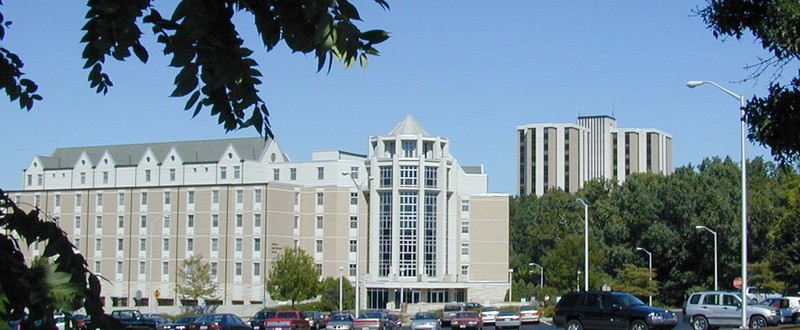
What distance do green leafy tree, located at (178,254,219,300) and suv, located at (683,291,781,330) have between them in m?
58.1

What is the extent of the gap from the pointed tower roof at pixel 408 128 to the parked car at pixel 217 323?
5766 cm

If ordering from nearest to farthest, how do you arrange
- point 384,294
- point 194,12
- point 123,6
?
point 194,12 < point 123,6 < point 384,294

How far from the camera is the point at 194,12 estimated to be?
16.2ft

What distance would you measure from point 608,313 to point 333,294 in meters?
61.4

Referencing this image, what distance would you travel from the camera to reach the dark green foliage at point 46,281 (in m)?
5.98

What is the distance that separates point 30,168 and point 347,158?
33121 millimetres

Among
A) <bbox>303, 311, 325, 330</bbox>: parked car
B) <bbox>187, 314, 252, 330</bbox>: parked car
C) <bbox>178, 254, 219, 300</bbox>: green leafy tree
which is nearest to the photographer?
<bbox>187, 314, 252, 330</bbox>: parked car

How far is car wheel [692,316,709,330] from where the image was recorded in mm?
43844

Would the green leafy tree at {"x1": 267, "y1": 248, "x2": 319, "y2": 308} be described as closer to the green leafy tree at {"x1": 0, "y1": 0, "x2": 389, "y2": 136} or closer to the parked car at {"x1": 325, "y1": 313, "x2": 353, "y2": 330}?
the parked car at {"x1": 325, "y1": 313, "x2": 353, "y2": 330}

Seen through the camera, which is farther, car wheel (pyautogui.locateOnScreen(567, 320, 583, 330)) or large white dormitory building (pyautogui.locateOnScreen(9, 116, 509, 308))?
large white dormitory building (pyautogui.locateOnScreen(9, 116, 509, 308))

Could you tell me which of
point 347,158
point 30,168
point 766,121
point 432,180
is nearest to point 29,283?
point 766,121

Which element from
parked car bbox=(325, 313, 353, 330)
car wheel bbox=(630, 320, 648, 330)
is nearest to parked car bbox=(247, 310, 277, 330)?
parked car bbox=(325, 313, 353, 330)

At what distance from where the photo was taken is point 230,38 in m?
5.02

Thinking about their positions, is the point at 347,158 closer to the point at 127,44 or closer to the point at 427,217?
the point at 427,217
